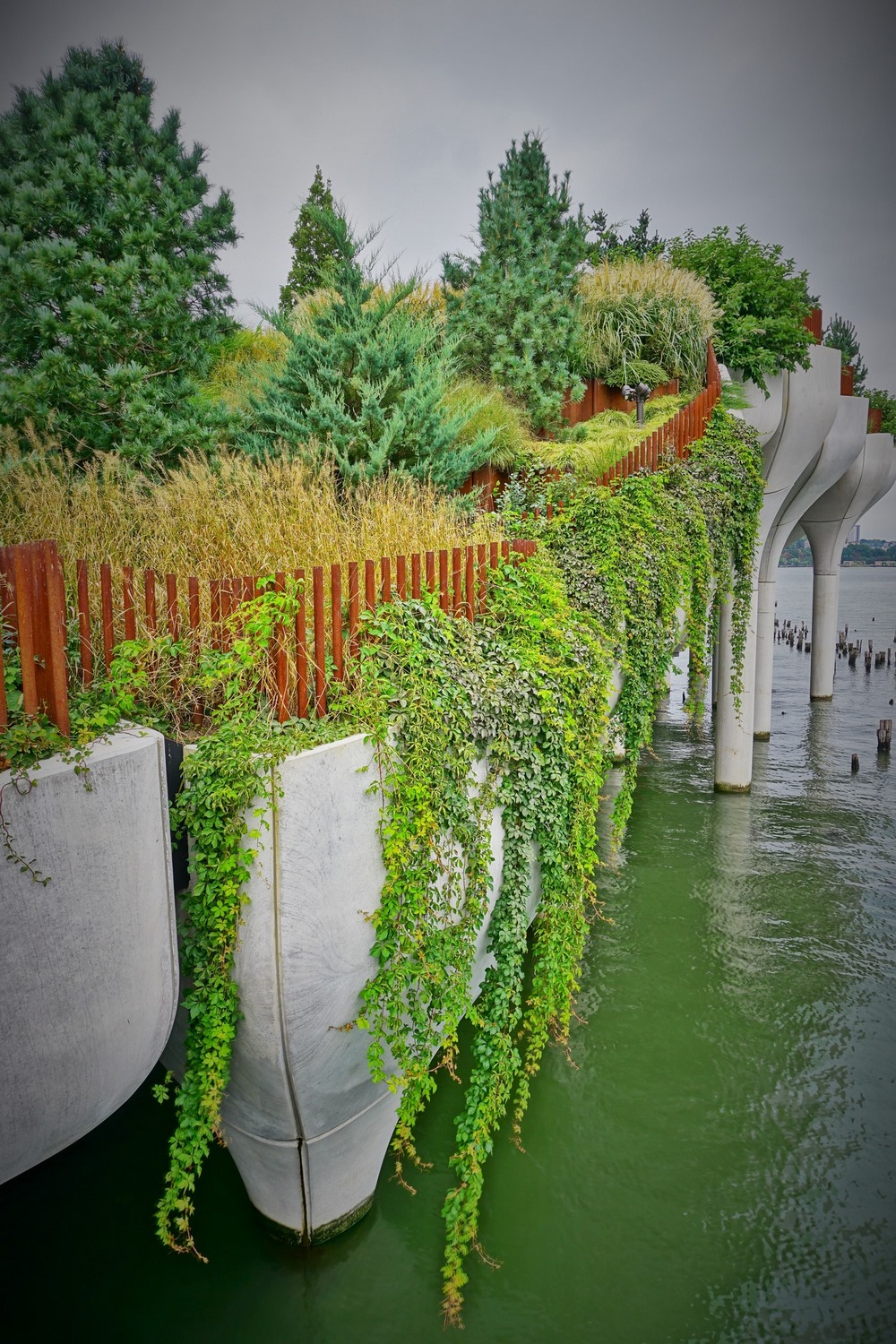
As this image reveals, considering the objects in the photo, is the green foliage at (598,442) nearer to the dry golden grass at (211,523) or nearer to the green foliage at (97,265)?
the dry golden grass at (211,523)

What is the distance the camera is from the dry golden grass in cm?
580

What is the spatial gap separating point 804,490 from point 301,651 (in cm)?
1533

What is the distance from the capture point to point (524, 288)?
13.7 m

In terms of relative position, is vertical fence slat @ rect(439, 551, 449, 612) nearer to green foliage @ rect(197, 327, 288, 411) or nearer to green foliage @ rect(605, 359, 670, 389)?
green foliage @ rect(197, 327, 288, 411)

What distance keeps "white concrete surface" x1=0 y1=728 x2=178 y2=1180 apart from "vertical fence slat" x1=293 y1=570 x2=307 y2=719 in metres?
0.91

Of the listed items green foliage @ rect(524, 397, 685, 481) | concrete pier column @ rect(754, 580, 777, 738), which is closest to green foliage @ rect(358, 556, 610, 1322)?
green foliage @ rect(524, 397, 685, 481)

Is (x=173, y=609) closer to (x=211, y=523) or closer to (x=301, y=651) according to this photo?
(x=301, y=651)

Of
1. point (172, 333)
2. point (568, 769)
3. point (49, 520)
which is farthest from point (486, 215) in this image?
point (568, 769)

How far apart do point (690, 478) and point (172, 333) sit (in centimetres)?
662

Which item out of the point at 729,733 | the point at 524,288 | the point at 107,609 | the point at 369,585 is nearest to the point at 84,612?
the point at 107,609

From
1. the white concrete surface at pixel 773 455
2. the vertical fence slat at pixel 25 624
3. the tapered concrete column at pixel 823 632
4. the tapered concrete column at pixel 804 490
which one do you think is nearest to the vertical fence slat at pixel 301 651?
the vertical fence slat at pixel 25 624

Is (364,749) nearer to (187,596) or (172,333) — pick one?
(187,596)

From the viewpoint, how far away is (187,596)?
3.91 metres

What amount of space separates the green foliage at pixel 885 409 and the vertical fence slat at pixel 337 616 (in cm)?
2628
